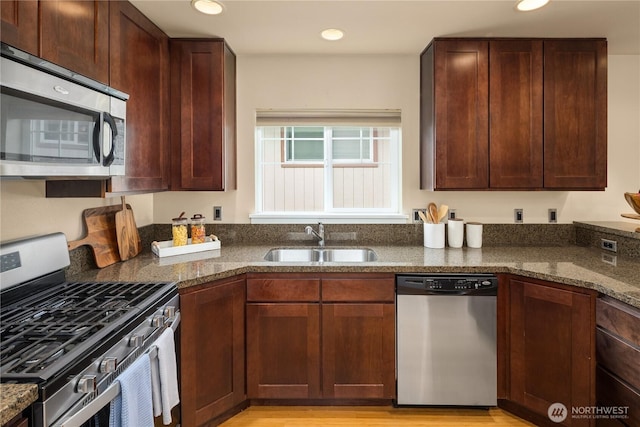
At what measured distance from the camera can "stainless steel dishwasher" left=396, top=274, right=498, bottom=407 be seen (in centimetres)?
213

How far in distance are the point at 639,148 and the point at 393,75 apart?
1.86 metres

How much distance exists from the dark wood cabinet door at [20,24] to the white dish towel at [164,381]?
3.76ft

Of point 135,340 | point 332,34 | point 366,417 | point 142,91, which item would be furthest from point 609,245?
point 142,91

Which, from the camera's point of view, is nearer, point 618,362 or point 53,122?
point 53,122

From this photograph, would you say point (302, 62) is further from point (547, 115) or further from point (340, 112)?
point (547, 115)

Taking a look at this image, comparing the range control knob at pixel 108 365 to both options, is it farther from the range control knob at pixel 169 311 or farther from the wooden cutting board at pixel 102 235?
the wooden cutting board at pixel 102 235

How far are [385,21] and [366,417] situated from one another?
2.30 meters

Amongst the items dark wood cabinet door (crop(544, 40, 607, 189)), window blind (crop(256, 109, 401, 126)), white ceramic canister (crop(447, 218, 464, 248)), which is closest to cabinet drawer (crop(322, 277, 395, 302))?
white ceramic canister (crop(447, 218, 464, 248))

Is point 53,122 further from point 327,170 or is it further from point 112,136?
point 327,170

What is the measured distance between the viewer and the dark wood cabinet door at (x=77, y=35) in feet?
4.56

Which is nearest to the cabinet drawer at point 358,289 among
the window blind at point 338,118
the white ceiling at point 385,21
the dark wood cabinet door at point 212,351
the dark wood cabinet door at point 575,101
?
the dark wood cabinet door at point 212,351

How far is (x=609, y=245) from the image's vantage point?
249cm

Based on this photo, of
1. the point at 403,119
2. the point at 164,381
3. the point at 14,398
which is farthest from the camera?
the point at 403,119

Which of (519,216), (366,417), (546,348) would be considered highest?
(519,216)
